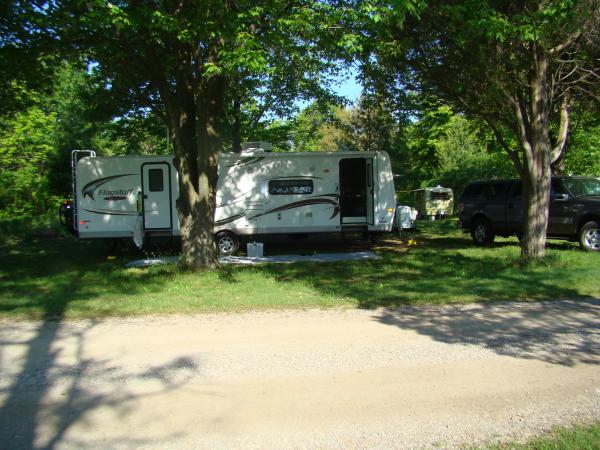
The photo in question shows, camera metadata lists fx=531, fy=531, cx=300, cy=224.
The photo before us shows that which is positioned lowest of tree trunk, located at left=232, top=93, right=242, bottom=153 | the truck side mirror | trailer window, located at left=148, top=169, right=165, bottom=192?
the truck side mirror

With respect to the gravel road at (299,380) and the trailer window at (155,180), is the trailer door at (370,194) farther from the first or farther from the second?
the gravel road at (299,380)

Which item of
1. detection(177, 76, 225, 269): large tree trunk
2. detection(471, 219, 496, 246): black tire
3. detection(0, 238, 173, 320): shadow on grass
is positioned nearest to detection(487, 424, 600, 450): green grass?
detection(0, 238, 173, 320): shadow on grass

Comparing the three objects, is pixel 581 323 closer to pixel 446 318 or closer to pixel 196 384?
pixel 446 318

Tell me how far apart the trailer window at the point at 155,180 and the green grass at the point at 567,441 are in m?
12.9

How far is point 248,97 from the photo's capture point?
760 inches

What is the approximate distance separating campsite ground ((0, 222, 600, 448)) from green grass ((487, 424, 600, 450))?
0.08 metres

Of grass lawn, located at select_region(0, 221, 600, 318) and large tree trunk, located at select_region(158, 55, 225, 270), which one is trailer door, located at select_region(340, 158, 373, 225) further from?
large tree trunk, located at select_region(158, 55, 225, 270)

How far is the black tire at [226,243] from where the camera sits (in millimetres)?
15016

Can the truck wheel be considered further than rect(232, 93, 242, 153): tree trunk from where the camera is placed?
No

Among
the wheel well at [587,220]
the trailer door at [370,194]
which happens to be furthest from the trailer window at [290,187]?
the wheel well at [587,220]

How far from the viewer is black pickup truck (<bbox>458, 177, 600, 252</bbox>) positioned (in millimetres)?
13477

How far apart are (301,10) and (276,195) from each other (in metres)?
6.44

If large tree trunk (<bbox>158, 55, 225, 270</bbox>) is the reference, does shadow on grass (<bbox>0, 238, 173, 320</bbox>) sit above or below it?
below

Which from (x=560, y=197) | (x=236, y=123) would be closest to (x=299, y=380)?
(x=560, y=197)
